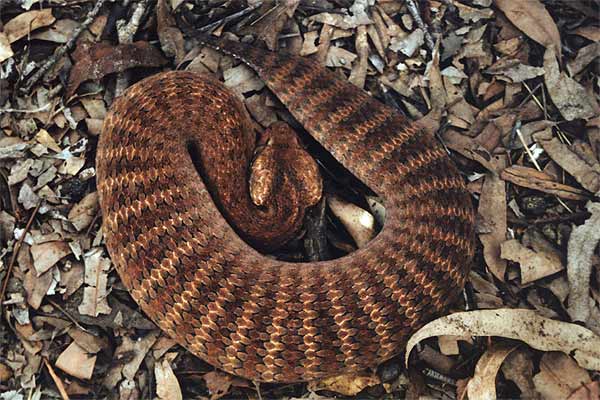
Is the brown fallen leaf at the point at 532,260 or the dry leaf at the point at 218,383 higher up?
the brown fallen leaf at the point at 532,260

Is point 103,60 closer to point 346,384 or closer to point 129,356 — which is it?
point 129,356

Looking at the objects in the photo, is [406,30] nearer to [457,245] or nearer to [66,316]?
[457,245]

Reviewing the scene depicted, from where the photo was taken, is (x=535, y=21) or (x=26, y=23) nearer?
(x=26, y=23)

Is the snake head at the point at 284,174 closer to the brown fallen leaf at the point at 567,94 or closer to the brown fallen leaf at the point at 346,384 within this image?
the brown fallen leaf at the point at 346,384

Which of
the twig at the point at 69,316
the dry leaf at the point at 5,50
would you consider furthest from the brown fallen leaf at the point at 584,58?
the dry leaf at the point at 5,50

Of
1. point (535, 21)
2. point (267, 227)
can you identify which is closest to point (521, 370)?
point (267, 227)

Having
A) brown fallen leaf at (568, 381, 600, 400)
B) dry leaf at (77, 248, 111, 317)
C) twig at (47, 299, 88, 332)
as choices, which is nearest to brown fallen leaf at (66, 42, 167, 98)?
dry leaf at (77, 248, 111, 317)
